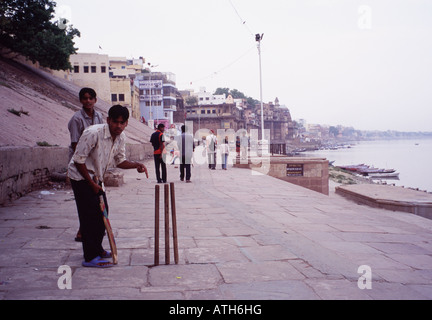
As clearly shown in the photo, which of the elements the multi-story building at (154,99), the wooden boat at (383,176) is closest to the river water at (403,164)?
the wooden boat at (383,176)

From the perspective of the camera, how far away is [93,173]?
136 inches

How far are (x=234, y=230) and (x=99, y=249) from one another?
2160 millimetres

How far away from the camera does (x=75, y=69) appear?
44.0 meters

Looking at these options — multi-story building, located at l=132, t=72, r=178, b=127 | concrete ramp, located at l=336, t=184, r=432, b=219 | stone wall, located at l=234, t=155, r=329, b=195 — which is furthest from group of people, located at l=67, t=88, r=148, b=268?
multi-story building, located at l=132, t=72, r=178, b=127

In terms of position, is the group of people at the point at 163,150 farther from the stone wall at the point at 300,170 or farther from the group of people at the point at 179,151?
the stone wall at the point at 300,170

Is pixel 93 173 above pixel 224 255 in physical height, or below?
above

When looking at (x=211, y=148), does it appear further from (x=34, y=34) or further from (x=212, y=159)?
(x=34, y=34)

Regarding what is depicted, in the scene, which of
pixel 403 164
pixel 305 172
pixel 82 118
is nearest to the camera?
pixel 82 118

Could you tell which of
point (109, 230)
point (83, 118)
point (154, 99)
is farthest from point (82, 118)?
point (154, 99)

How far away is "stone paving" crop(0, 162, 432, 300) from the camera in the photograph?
9.77 ft

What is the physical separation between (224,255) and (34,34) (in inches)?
1145

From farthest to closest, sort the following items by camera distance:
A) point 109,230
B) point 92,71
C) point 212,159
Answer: point 92,71
point 212,159
point 109,230
